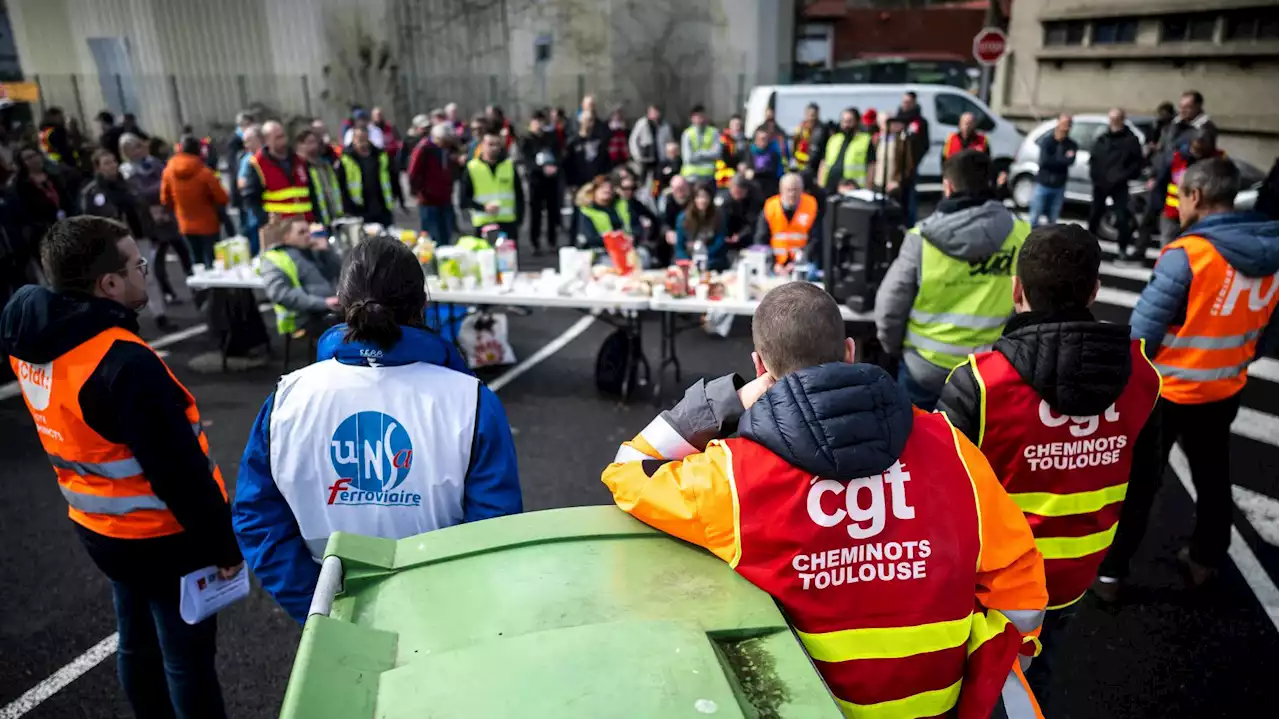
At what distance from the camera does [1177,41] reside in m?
16.0

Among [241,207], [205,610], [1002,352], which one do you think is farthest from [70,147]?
[1002,352]

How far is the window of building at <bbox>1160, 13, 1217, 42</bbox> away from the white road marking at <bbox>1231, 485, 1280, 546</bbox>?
14098 mm

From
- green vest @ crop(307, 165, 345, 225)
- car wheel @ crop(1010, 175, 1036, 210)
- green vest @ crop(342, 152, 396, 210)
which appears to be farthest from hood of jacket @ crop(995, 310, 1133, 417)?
car wheel @ crop(1010, 175, 1036, 210)

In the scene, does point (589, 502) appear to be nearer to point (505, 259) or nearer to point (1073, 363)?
point (505, 259)

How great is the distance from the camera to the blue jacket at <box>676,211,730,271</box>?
8148 millimetres

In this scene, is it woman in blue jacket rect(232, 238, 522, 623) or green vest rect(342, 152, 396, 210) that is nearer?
woman in blue jacket rect(232, 238, 522, 623)

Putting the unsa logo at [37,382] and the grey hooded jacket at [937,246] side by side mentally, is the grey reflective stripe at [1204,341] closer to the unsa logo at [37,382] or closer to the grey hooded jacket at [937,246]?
the grey hooded jacket at [937,246]

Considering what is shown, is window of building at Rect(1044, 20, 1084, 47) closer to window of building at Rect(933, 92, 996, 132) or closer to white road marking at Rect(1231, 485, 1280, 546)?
window of building at Rect(933, 92, 996, 132)

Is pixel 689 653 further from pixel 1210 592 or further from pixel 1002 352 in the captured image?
pixel 1210 592

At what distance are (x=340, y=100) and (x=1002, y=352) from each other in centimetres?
2133

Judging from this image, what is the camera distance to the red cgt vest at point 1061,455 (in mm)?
Answer: 2383

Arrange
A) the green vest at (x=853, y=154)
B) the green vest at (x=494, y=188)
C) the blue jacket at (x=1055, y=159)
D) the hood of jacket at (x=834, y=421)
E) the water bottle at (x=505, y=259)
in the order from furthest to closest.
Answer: the green vest at (x=853, y=154) → the blue jacket at (x=1055, y=159) → the green vest at (x=494, y=188) → the water bottle at (x=505, y=259) → the hood of jacket at (x=834, y=421)

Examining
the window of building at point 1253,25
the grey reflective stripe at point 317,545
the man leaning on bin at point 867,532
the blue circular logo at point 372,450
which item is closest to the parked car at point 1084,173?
the window of building at point 1253,25

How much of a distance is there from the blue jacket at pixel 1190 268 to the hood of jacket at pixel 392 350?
2814 millimetres
